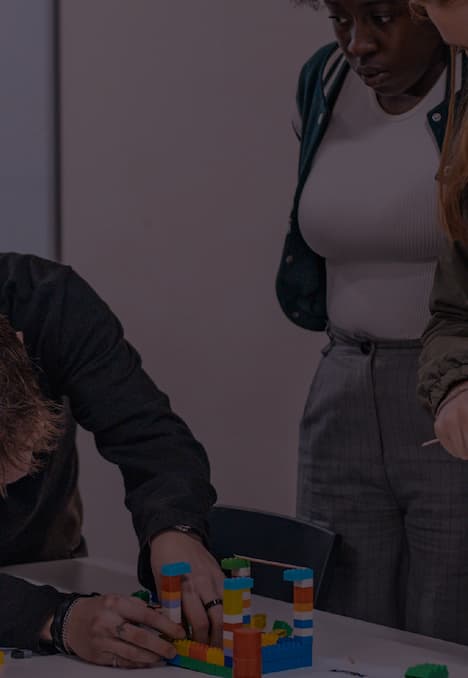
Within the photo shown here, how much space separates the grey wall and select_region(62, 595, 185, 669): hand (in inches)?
96.6

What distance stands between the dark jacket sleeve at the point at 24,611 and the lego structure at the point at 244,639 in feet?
0.52

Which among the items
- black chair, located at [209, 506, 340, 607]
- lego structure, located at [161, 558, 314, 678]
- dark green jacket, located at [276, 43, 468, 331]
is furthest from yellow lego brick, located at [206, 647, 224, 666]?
dark green jacket, located at [276, 43, 468, 331]

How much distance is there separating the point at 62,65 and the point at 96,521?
4.74 ft

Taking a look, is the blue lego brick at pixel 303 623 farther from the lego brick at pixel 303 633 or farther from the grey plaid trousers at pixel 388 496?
the grey plaid trousers at pixel 388 496

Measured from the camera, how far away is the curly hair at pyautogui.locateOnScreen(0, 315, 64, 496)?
1.51 meters

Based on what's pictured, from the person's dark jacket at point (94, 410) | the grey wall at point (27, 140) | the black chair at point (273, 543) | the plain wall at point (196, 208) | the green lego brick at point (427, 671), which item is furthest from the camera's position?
the grey wall at point (27, 140)

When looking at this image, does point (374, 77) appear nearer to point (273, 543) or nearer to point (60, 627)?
point (273, 543)

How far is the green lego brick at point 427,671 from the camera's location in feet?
4.44

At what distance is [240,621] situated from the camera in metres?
1.45

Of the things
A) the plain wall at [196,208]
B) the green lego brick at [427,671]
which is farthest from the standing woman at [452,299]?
the plain wall at [196,208]

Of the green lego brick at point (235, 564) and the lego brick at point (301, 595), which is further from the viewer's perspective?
the green lego brick at point (235, 564)

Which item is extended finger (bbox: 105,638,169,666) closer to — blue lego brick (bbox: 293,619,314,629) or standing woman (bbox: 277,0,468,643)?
blue lego brick (bbox: 293,619,314,629)

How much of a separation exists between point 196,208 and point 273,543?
1625 millimetres

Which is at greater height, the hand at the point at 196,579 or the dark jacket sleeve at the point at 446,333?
the dark jacket sleeve at the point at 446,333
